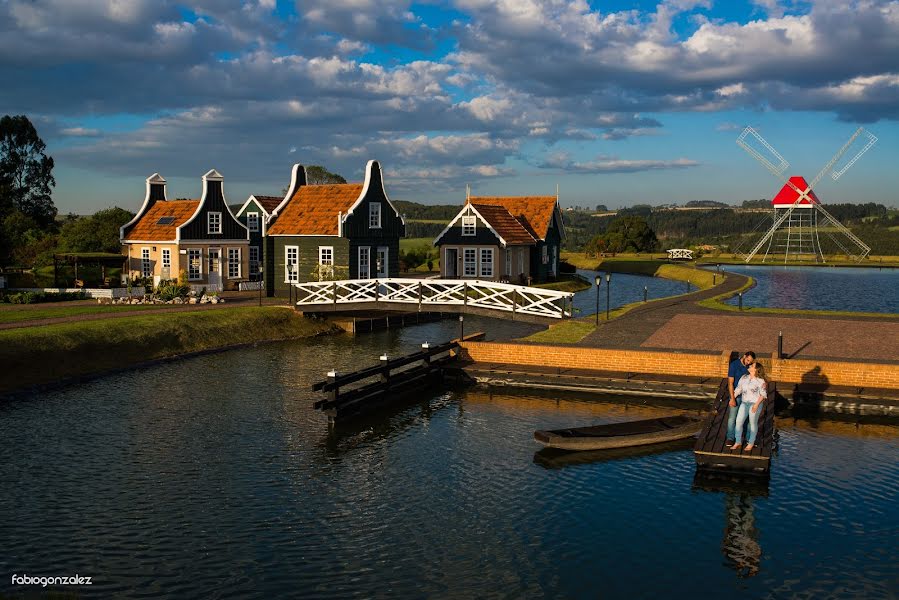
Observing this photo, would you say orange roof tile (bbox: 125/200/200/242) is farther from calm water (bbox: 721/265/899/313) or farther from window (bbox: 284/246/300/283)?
calm water (bbox: 721/265/899/313)

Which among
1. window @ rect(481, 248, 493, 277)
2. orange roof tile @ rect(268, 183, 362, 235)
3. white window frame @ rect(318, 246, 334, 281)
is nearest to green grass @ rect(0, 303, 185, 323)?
white window frame @ rect(318, 246, 334, 281)

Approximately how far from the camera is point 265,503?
1769 cm

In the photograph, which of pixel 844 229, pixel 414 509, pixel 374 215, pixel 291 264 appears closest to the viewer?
pixel 414 509

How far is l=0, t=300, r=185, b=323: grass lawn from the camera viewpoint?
1470 inches

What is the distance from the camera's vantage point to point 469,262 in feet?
194

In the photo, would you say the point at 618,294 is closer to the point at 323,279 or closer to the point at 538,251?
the point at 538,251

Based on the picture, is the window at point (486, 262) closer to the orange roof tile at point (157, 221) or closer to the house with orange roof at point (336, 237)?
the house with orange roof at point (336, 237)

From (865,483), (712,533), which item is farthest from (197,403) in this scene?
(865,483)

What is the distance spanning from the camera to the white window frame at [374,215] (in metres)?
50.8

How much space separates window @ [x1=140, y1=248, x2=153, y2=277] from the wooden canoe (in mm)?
39577

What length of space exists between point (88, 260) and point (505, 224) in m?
29.3

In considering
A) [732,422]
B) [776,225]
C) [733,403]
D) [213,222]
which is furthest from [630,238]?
[733,403]

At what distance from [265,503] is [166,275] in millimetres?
38223

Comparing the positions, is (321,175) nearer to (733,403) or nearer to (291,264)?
(291,264)
